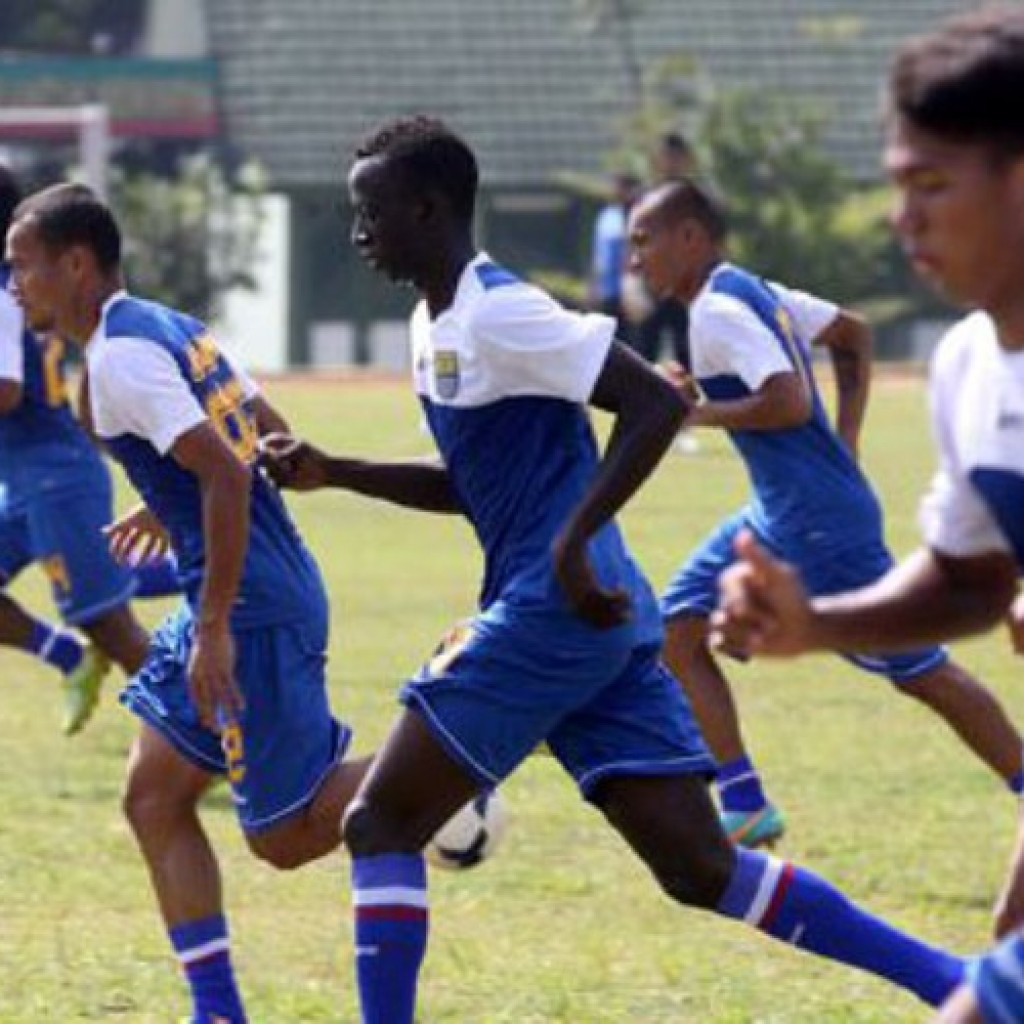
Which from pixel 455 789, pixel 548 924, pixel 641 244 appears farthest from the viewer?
pixel 641 244

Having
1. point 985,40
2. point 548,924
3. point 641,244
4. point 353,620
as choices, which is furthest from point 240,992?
point 353,620

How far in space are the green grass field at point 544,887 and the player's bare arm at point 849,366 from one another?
1221mm

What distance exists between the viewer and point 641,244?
33.7 feet

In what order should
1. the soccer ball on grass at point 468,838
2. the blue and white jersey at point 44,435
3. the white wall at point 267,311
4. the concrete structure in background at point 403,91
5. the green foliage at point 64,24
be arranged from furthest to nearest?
1. the green foliage at point 64,24
2. the concrete structure in background at point 403,91
3. the white wall at point 267,311
4. the blue and white jersey at point 44,435
5. the soccer ball on grass at point 468,838

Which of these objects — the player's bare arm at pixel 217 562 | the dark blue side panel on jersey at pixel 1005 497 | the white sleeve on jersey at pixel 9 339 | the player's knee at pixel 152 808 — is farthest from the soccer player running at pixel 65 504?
the dark blue side panel on jersey at pixel 1005 497

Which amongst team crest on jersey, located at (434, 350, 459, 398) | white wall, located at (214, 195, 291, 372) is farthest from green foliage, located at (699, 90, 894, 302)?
team crest on jersey, located at (434, 350, 459, 398)

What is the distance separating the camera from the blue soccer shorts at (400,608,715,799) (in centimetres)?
677

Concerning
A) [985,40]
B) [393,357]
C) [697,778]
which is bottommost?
[393,357]

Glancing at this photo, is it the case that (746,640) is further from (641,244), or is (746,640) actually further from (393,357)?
(393,357)

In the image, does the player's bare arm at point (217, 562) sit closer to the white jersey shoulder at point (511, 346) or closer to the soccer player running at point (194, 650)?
the soccer player running at point (194, 650)

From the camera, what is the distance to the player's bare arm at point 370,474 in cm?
710

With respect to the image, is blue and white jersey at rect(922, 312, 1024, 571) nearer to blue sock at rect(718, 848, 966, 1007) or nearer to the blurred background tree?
blue sock at rect(718, 848, 966, 1007)

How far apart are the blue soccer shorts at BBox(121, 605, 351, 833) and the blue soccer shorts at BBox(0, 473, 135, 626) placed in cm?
447

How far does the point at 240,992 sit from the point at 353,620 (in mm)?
9151
